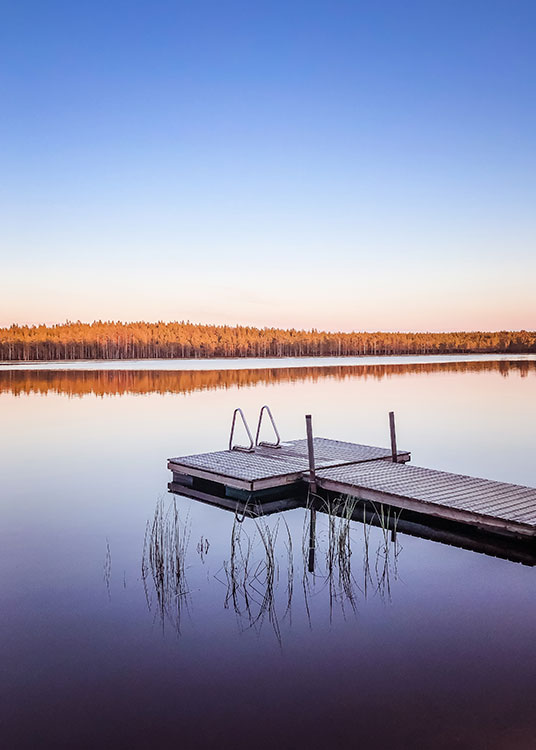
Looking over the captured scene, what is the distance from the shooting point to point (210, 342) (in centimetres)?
10894

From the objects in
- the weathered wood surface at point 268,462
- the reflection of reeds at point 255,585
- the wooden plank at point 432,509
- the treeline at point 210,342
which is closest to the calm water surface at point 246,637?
the reflection of reeds at point 255,585

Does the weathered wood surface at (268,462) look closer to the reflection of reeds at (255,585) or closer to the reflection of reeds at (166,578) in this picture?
the reflection of reeds at (255,585)

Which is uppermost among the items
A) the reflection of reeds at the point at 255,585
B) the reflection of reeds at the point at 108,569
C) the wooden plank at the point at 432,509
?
the wooden plank at the point at 432,509

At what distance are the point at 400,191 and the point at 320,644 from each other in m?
28.3

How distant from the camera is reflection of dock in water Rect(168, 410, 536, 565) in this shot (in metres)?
6.53

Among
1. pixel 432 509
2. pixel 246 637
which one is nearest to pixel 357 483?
pixel 432 509

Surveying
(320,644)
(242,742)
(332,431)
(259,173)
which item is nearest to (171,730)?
(242,742)

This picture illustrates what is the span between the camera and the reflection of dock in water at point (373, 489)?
6.53m

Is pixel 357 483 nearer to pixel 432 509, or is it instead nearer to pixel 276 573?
pixel 432 509

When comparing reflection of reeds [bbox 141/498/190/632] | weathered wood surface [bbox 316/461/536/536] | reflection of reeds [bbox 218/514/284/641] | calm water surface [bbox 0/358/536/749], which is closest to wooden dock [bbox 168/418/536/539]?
weathered wood surface [bbox 316/461/536/536]

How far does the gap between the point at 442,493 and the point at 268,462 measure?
9.95 ft

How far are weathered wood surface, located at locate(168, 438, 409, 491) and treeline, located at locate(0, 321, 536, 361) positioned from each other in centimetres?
8610

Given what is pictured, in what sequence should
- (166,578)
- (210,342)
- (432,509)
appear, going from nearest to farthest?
(166,578)
(432,509)
(210,342)

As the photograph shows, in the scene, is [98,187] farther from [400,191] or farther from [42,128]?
[400,191]
